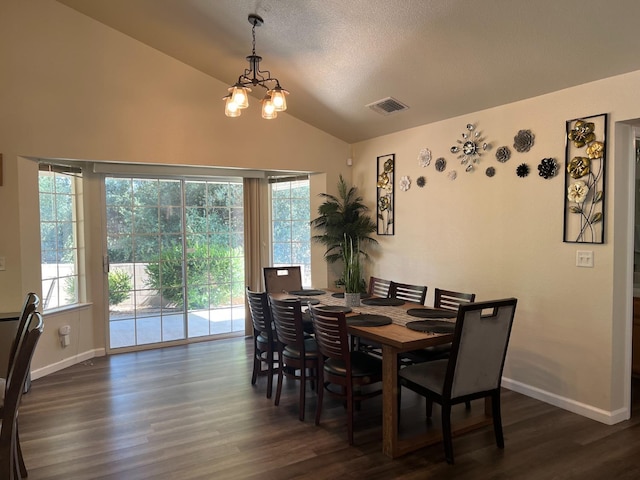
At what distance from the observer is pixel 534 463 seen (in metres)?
2.62

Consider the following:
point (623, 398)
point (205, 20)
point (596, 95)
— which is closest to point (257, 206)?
point (205, 20)

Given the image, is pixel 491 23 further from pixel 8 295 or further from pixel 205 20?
pixel 8 295

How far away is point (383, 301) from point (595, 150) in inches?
78.3

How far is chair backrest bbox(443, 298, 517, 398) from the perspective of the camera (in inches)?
98.9

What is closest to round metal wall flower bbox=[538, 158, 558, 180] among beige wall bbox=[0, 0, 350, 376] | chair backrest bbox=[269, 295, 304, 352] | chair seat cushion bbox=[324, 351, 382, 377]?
chair seat cushion bbox=[324, 351, 382, 377]

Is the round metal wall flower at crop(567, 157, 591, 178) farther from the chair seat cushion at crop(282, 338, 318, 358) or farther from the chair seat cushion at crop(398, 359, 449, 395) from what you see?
the chair seat cushion at crop(282, 338, 318, 358)

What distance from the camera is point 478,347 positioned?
261 cm

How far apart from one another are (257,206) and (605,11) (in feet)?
13.2

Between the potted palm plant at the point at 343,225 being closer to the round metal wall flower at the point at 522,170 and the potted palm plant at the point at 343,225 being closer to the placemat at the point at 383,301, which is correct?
the placemat at the point at 383,301

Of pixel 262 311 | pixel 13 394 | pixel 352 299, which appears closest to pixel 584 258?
pixel 352 299

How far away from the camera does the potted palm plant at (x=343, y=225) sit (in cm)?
534

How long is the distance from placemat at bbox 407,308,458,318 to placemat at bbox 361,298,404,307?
1.02ft

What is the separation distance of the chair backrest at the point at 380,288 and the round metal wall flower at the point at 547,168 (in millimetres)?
1652

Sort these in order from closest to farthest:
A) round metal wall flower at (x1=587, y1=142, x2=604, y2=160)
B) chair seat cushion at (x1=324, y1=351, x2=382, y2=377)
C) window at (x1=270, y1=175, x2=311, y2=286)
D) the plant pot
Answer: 1. chair seat cushion at (x1=324, y1=351, x2=382, y2=377)
2. round metal wall flower at (x1=587, y1=142, x2=604, y2=160)
3. the plant pot
4. window at (x1=270, y1=175, x2=311, y2=286)
